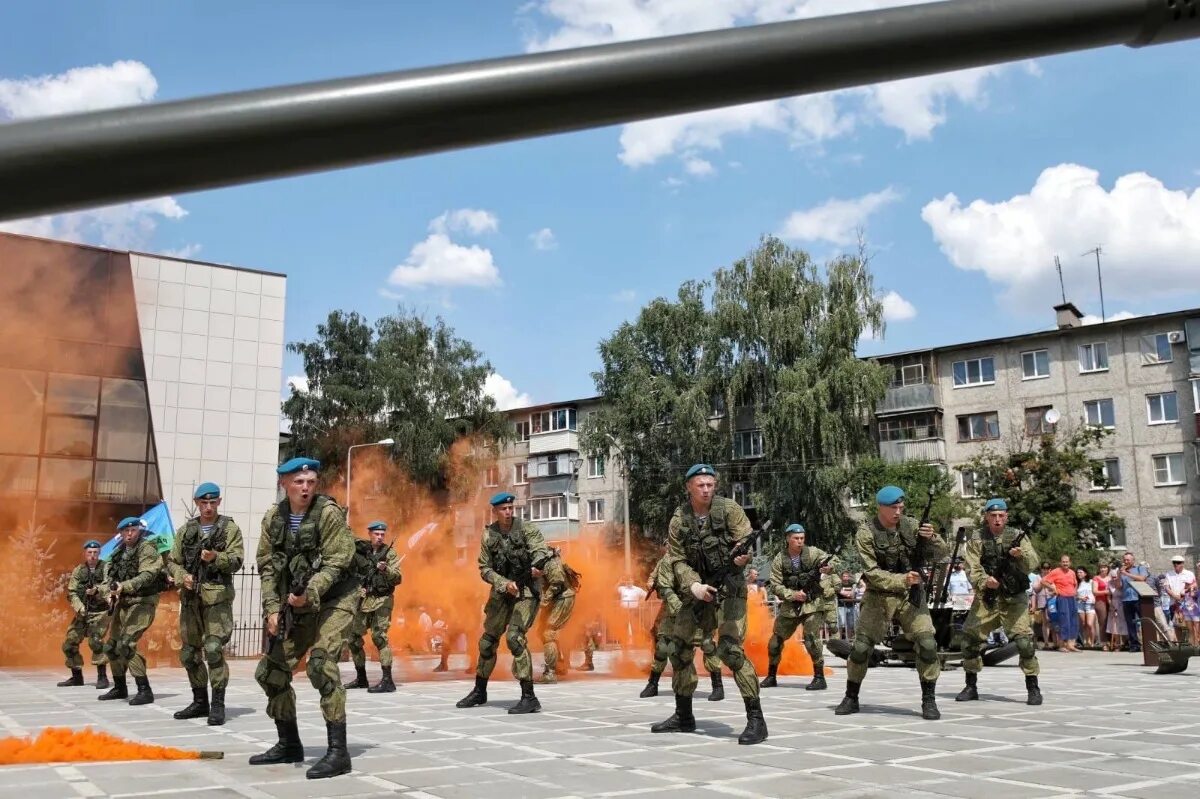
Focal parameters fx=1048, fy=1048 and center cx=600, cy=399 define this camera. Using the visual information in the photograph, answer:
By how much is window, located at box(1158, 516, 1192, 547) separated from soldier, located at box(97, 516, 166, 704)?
3970cm

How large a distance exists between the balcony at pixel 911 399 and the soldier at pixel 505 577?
1448 inches

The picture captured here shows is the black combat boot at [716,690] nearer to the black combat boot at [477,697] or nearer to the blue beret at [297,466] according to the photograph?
the black combat boot at [477,697]

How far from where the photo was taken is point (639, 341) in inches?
1805

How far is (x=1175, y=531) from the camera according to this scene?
40.8 meters

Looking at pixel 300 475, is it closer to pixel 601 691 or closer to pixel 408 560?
pixel 601 691

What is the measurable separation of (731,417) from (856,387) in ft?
18.5

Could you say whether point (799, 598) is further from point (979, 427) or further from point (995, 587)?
point (979, 427)

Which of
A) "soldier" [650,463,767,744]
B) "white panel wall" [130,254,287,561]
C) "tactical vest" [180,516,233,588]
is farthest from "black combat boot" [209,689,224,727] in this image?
"white panel wall" [130,254,287,561]

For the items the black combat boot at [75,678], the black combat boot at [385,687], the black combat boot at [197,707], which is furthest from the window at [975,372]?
the black combat boot at [197,707]

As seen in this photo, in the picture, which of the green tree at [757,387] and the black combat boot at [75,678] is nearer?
the black combat boot at [75,678]

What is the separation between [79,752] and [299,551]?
2.05m

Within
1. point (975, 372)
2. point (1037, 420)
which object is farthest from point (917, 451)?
point (1037, 420)

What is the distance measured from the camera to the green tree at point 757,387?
39.3 m

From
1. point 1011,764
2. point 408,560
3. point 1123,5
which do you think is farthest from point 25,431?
point 1123,5
